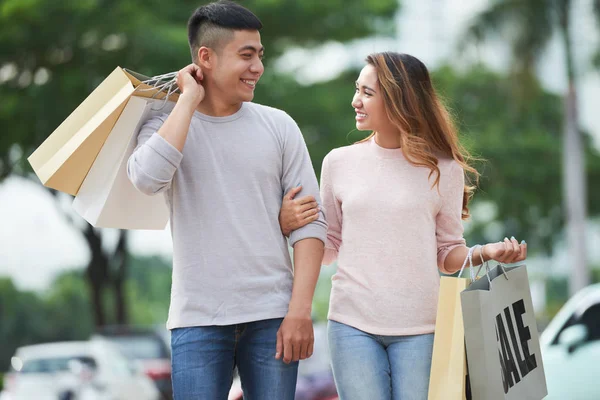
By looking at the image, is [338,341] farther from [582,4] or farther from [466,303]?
[582,4]

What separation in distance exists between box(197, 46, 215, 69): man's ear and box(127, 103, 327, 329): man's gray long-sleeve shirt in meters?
0.18

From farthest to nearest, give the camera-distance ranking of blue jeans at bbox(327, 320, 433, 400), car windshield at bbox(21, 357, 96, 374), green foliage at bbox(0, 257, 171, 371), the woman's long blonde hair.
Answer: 1. green foliage at bbox(0, 257, 171, 371)
2. car windshield at bbox(21, 357, 96, 374)
3. the woman's long blonde hair
4. blue jeans at bbox(327, 320, 433, 400)

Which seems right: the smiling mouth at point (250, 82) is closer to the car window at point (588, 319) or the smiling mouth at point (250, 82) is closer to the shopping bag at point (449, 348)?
the shopping bag at point (449, 348)

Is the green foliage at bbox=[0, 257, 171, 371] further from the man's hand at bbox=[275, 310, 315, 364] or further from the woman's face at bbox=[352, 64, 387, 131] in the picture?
the man's hand at bbox=[275, 310, 315, 364]

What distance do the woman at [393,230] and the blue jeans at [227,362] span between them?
0.36 m

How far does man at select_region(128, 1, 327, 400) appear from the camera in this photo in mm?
3133

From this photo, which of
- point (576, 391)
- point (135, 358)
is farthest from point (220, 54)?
point (135, 358)

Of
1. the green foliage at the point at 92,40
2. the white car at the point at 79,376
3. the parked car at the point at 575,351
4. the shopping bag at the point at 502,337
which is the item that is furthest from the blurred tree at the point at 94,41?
the shopping bag at the point at 502,337

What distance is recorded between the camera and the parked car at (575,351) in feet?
16.4

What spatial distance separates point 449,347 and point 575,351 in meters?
2.69

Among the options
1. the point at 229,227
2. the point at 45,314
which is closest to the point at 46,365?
the point at 229,227

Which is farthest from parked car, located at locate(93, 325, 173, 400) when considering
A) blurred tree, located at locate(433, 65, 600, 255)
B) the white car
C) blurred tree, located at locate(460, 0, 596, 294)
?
blurred tree, located at locate(460, 0, 596, 294)

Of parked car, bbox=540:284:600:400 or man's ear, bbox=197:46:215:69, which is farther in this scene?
parked car, bbox=540:284:600:400

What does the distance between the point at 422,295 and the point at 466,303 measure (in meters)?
0.35
